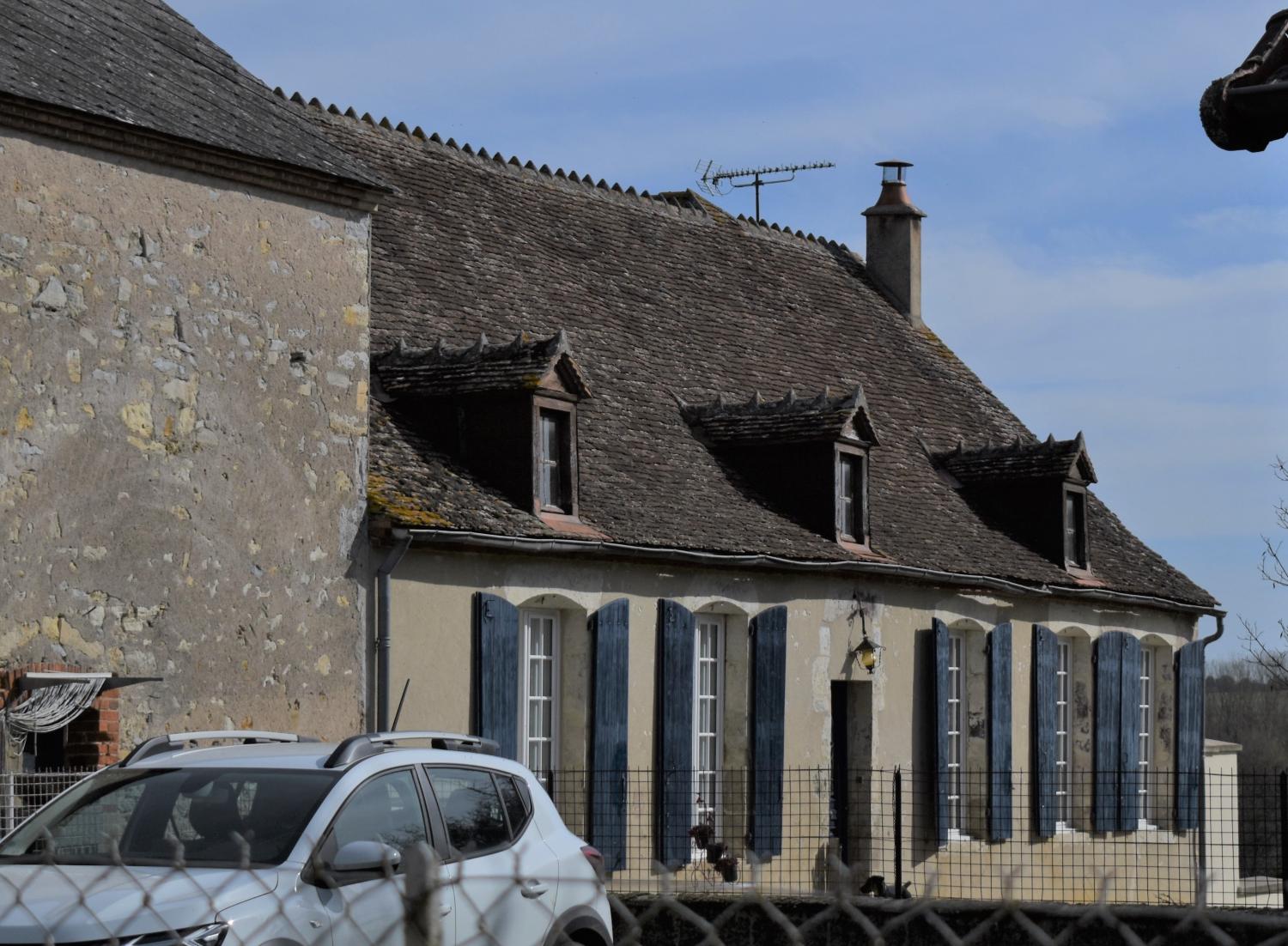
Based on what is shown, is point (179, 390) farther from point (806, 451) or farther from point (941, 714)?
point (941, 714)

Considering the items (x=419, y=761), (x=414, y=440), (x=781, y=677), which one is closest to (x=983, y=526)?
(x=781, y=677)

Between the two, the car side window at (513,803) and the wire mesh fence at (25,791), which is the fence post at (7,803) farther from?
the car side window at (513,803)

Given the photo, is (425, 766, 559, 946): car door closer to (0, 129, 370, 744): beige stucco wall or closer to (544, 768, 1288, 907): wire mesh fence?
(0, 129, 370, 744): beige stucco wall

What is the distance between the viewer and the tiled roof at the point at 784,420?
1922cm

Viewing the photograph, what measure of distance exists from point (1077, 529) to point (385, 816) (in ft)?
53.4

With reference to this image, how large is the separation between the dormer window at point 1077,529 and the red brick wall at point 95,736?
43.0 feet

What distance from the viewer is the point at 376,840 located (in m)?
7.69

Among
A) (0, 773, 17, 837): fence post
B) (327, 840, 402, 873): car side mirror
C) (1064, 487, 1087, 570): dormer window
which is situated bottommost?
(0, 773, 17, 837): fence post

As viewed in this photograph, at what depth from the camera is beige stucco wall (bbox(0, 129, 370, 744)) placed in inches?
490

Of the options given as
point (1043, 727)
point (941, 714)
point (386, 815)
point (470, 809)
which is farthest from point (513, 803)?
point (1043, 727)

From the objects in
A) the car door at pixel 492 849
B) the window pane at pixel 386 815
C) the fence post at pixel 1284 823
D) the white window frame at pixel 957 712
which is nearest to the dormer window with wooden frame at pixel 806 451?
the white window frame at pixel 957 712

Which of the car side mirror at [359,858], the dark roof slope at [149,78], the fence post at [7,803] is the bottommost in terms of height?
the fence post at [7,803]

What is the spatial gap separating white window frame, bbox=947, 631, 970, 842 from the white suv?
12231 millimetres

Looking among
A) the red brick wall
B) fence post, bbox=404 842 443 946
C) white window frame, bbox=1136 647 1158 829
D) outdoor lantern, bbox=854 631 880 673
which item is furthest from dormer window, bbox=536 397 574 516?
fence post, bbox=404 842 443 946
